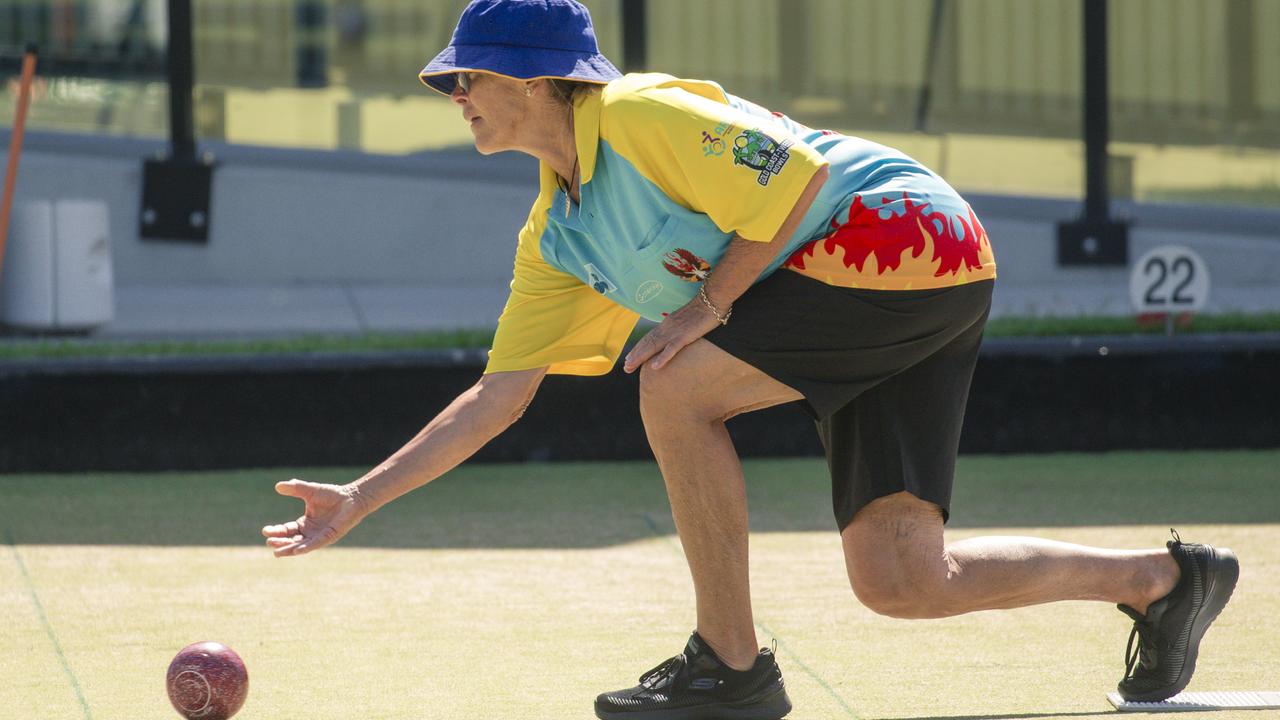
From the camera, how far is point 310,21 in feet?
29.9

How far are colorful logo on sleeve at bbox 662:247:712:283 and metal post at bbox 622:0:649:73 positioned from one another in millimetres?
5769

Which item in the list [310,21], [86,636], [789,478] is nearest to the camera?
[86,636]

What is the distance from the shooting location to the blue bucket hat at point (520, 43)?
3.27 m

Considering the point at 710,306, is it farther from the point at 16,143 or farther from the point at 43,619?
the point at 16,143

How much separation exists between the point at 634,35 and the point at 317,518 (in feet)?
19.8

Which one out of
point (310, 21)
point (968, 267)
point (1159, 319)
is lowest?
point (1159, 319)

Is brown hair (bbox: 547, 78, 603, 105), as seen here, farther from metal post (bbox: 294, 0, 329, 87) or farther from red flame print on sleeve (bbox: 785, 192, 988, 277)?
metal post (bbox: 294, 0, 329, 87)

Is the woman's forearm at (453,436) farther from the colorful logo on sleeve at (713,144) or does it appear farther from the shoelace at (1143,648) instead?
the shoelace at (1143,648)

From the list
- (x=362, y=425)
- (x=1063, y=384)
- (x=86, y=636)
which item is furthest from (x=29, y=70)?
(x=1063, y=384)

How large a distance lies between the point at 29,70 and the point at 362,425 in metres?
2.00

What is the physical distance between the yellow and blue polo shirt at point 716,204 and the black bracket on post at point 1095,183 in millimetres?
5581

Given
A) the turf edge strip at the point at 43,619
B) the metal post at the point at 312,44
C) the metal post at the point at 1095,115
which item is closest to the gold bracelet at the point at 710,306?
the turf edge strip at the point at 43,619

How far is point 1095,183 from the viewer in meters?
8.97

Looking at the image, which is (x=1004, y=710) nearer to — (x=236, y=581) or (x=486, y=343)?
(x=236, y=581)
